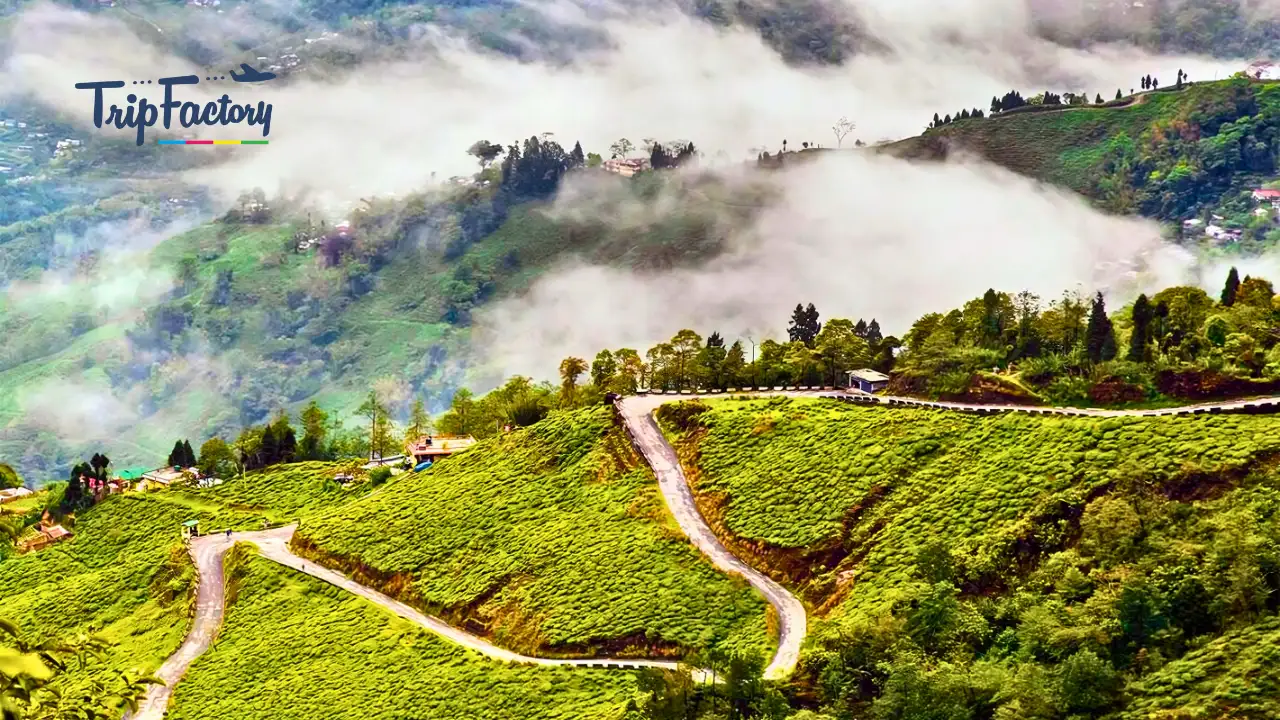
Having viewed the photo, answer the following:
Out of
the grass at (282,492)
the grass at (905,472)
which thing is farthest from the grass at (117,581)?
the grass at (905,472)

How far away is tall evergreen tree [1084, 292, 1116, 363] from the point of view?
9231cm

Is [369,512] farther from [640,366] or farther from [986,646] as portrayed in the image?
[986,646]

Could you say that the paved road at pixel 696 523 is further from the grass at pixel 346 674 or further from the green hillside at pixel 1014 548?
the grass at pixel 346 674

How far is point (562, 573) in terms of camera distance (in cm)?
8625

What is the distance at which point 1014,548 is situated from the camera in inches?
2783

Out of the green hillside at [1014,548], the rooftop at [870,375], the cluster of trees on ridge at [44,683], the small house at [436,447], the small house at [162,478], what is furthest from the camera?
the small house at [162,478]

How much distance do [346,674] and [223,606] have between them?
70.4 ft

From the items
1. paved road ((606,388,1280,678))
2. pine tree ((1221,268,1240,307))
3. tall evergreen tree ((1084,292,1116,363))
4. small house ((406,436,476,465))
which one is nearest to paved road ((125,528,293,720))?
small house ((406,436,476,465))

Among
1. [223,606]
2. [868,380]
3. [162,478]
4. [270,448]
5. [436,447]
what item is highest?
[868,380]

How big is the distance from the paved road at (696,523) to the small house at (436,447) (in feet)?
76.9

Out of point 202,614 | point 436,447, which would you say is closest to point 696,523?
point 202,614

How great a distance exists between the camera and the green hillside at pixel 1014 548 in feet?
184

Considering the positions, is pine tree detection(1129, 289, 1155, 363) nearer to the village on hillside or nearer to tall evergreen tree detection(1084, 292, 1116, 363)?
tall evergreen tree detection(1084, 292, 1116, 363)

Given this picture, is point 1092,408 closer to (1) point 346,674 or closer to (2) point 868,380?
(2) point 868,380
